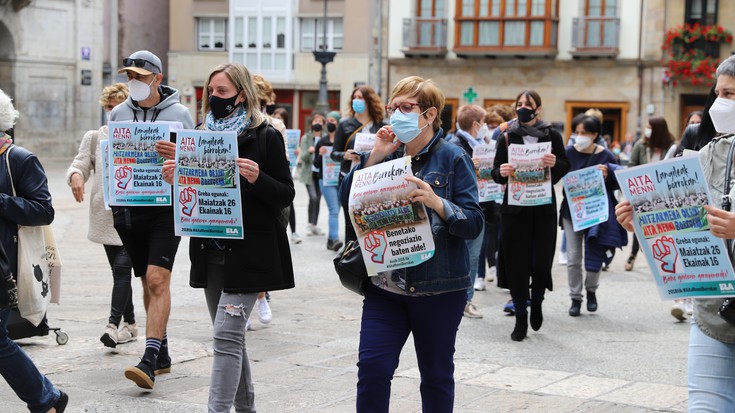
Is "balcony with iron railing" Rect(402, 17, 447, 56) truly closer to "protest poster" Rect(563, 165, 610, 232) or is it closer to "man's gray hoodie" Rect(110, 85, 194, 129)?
"protest poster" Rect(563, 165, 610, 232)

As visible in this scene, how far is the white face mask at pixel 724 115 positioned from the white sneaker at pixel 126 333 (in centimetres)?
509

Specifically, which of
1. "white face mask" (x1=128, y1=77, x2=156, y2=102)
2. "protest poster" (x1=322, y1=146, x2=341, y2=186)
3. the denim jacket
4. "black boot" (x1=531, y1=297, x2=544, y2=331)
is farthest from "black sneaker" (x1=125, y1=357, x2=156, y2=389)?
"protest poster" (x1=322, y1=146, x2=341, y2=186)

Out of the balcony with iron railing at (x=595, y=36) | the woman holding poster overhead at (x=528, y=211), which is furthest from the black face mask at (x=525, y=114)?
the balcony with iron railing at (x=595, y=36)

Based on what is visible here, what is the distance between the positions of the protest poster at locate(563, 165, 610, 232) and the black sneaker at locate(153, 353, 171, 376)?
439 cm

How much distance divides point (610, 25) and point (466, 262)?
3641 centimetres

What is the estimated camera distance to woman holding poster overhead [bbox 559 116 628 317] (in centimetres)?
1016

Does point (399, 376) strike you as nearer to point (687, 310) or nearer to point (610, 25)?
point (687, 310)

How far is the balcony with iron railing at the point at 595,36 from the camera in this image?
39.8 metres

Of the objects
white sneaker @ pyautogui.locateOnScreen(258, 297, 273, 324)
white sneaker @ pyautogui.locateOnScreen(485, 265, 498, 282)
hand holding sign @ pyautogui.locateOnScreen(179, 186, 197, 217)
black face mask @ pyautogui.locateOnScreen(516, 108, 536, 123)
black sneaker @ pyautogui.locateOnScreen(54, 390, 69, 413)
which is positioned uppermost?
black face mask @ pyautogui.locateOnScreen(516, 108, 536, 123)

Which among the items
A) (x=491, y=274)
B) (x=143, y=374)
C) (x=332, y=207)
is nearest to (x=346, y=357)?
(x=143, y=374)

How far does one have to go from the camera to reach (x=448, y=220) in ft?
15.8

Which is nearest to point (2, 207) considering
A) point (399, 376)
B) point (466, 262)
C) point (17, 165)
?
point (17, 165)

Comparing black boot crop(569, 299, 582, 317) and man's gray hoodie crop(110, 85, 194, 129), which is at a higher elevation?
man's gray hoodie crop(110, 85, 194, 129)

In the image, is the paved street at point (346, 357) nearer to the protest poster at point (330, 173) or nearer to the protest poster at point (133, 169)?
the protest poster at point (133, 169)
